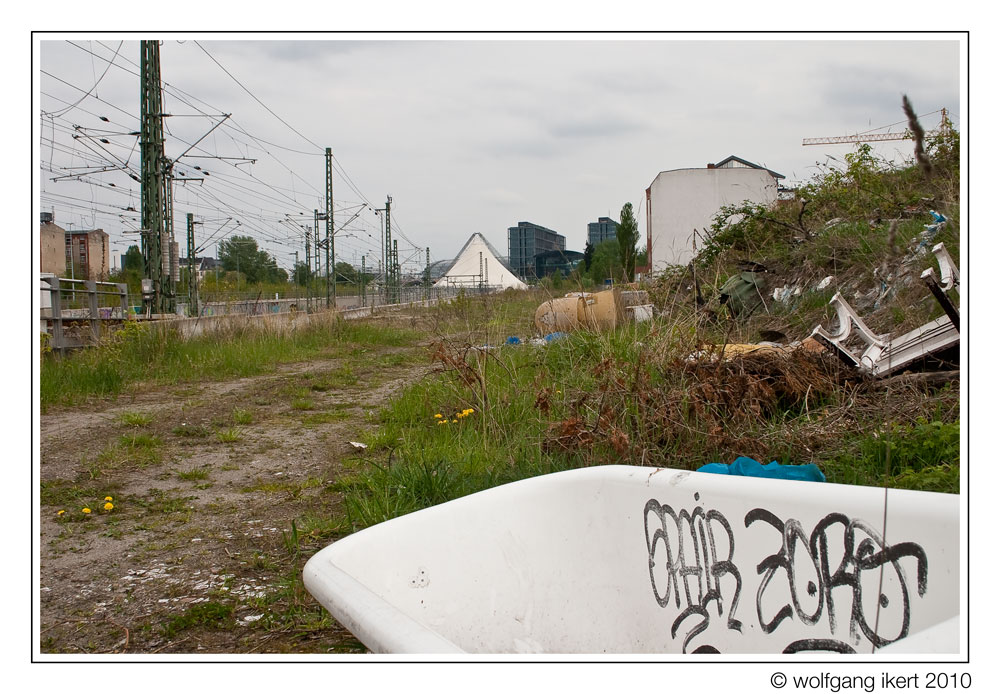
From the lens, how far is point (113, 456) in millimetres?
3803

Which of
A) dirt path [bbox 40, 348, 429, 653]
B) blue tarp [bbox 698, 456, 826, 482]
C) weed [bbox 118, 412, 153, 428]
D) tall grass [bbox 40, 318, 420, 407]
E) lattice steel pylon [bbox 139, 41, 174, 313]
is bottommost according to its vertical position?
dirt path [bbox 40, 348, 429, 653]

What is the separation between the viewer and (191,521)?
9.51 feet

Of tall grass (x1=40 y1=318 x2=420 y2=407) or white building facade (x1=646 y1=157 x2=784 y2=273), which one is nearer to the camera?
tall grass (x1=40 y1=318 x2=420 y2=407)

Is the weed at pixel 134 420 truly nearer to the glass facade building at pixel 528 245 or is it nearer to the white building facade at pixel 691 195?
the glass facade building at pixel 528 245

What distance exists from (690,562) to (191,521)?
6.96 feet

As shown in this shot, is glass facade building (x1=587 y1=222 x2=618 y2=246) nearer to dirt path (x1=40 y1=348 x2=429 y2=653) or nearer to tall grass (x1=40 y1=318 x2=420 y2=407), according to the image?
dirt path (x1=40 y1=348 x2=429 y2=653)

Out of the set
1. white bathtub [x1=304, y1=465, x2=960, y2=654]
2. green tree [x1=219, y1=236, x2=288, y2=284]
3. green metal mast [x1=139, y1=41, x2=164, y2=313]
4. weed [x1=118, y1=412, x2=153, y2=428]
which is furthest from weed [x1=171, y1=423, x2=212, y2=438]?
green tree [x1=219, y1=236, x2=288, y2=284]

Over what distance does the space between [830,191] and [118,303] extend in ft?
34.4

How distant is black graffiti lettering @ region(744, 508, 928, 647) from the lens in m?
1.36

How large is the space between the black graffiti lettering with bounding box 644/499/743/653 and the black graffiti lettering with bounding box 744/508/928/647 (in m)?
0.08

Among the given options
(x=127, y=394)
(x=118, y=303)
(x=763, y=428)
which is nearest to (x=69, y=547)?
(x=763, y=428)

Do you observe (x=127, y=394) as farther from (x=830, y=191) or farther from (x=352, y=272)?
(x=352, y=272)

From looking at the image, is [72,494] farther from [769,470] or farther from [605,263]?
[605,263]

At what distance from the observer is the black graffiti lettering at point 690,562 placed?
1.63m
